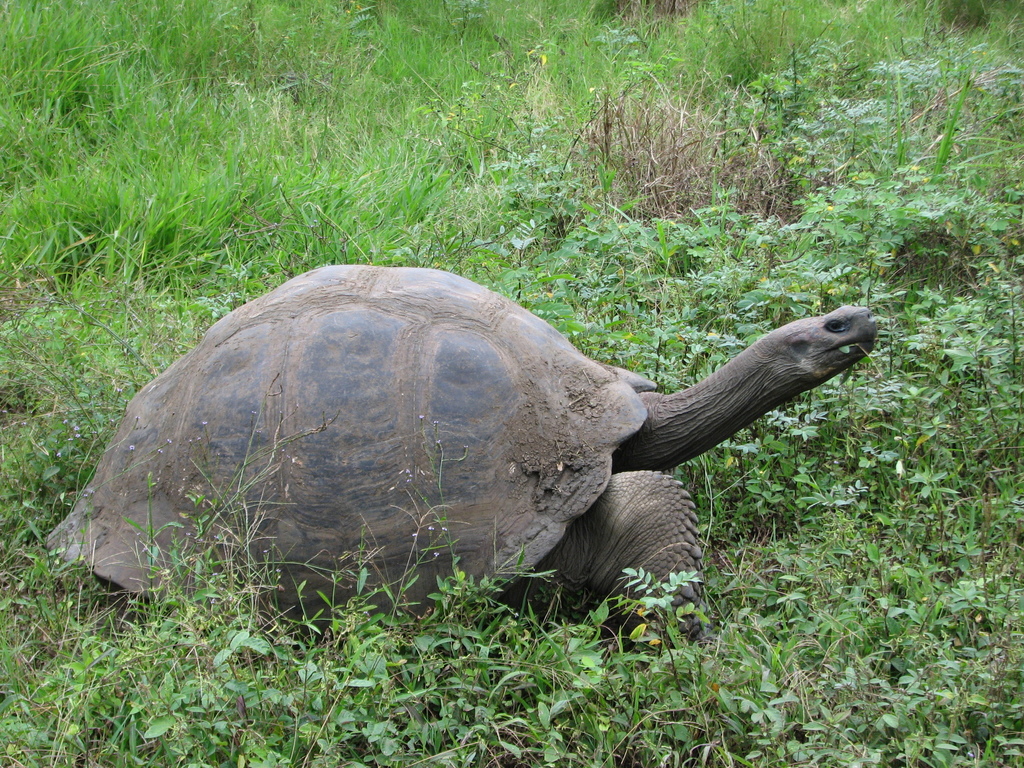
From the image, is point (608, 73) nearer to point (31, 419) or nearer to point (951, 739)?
point (31, 419)

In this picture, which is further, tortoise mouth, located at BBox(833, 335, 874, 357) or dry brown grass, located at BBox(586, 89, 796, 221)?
dry brown grass, located at BBox(586, 89, 796, 221)

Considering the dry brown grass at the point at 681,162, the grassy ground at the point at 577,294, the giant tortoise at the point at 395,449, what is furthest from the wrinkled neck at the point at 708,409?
the dry brown grass at the point at 681,162

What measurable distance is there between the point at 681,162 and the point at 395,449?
10.3ft

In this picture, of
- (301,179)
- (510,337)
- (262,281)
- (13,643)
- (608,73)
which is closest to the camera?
(13,643)

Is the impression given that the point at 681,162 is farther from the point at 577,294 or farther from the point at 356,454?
the point at 356,454

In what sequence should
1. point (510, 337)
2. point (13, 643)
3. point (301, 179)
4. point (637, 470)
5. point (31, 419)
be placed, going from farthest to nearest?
point (301, 179) → point (31, 419) → point (637, 470) → point (510, 337) → point (13, 643)

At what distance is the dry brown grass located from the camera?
4.88 m

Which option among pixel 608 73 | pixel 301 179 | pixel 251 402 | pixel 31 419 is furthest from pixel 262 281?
pixel 608 73

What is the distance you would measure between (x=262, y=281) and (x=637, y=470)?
2171mm

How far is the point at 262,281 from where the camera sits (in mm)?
4281

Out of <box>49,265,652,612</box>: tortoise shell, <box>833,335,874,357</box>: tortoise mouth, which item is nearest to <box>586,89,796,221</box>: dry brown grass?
<box>833,335,874,357</box>: tortoise mouth

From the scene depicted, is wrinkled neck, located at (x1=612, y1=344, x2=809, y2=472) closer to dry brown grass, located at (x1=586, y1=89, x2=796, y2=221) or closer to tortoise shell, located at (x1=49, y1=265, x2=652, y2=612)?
tortoise shell, located at (x1=49, y1=265, x2=652, y2=612)

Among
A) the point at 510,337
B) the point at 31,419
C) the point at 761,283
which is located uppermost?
the point at 510,337

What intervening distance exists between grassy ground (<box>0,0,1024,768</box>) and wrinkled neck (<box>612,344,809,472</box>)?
34 centimetres
